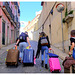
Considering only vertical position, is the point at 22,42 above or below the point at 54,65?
above

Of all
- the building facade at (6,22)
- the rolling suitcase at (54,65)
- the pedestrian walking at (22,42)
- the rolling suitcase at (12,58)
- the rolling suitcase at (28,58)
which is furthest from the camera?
the building facade at (6,22)

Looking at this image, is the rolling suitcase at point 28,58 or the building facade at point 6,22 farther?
the building facade at point 6,22

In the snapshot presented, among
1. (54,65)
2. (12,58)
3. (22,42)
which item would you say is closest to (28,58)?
(12,58)

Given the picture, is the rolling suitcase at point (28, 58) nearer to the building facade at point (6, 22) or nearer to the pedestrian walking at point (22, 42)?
the pedestrian walking at point (22, 42)

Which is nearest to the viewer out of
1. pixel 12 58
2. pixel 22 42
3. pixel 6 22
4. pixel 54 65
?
pixel 54 65

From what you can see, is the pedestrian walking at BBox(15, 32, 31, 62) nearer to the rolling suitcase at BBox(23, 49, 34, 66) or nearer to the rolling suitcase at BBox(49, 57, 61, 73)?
the rolling suitcase at BBox(23, 49, 34, 66)

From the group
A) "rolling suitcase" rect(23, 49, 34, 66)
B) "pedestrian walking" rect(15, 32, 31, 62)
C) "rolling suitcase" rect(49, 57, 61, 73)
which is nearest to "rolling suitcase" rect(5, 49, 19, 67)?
"rolling suitcase" rect(23, 49, 34, 66)

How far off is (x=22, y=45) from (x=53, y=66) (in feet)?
6.78

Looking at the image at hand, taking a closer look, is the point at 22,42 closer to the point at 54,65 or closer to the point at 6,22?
the point at 54,65

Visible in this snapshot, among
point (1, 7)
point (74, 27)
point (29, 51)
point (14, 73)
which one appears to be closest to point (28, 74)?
point (14, 73)

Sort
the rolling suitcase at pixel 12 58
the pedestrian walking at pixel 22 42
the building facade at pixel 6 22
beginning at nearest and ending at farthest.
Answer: the rolling suitcase at pixel 12 58 → the pedestrian walking at pixel 22 42 → the building facade at pixel 6 22

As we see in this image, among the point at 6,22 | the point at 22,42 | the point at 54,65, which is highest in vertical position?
the point at 6,22

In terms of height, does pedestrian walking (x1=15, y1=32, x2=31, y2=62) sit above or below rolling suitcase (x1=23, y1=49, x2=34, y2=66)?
above

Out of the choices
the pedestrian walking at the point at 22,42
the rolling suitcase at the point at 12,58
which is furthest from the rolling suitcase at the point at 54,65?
the pedestrian walking at the point at 22,42
